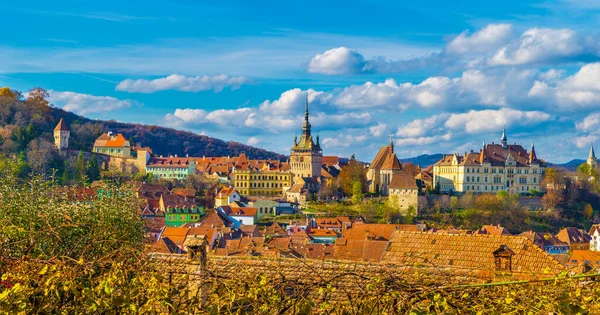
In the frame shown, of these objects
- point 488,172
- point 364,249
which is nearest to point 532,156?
point 488,172

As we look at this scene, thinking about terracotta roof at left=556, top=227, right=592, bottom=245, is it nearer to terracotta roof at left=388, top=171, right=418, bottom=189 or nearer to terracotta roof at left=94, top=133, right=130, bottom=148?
terracotta roof at left=388, top=171, right=418, bottom=189

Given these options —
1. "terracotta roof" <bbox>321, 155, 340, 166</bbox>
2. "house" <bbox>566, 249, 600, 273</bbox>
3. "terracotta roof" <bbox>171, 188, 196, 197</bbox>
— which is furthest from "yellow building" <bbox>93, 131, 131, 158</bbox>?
"house" <bbox>566, 249, 600, 273</bbox>

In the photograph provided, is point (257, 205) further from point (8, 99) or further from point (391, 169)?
Result: point (8, 99)

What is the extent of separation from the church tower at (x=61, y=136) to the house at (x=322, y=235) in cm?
5078

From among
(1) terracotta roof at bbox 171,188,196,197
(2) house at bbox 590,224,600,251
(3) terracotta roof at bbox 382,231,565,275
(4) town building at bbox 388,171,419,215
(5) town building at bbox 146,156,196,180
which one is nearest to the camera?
(3) terracotta roof at bbox 382,231,565,275

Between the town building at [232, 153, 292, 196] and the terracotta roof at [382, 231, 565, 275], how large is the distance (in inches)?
2787

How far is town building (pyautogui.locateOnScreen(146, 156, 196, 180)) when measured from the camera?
95.5 meters

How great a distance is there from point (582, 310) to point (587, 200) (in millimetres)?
85704

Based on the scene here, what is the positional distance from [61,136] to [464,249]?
89.7 meters

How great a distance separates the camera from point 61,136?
3863 inches

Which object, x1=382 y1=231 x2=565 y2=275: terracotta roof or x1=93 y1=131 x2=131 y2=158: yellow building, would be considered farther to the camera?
x1=93 y1=131 x2=131 y2=158: yellow building

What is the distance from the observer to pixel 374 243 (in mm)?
29609

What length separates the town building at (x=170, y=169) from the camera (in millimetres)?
95537

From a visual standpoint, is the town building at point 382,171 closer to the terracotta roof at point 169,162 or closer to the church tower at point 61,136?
the terracotta roof at point 169,162
